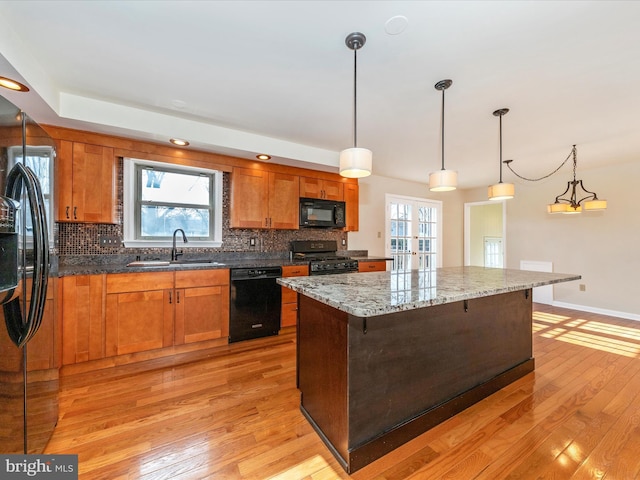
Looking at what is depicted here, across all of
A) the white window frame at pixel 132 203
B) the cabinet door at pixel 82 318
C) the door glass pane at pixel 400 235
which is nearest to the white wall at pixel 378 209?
the door glass pane at pixel 400 235

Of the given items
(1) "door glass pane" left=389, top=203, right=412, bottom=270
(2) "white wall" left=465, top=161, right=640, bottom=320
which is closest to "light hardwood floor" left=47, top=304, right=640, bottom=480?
(2) "white wall" left=465, top=161, right=640, bottom=320

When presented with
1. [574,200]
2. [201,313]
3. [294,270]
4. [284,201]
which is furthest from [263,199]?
[574,200]

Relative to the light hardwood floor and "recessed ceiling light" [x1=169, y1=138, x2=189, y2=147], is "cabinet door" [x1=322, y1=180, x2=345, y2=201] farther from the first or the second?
the light hardwood floor

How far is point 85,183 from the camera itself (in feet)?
8.34

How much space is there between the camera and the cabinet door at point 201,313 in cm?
268

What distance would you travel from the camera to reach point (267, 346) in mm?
2971

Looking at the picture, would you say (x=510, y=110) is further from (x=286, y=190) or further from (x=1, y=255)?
(x=1, y=255)

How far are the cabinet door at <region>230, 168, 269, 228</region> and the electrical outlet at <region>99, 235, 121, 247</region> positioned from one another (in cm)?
117

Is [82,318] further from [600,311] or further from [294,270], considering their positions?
[600,311]

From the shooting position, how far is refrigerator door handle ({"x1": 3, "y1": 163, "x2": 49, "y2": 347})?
119 cm

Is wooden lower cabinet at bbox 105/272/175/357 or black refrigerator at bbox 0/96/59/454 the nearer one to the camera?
black refrigerator at bbox 0/96/59/454

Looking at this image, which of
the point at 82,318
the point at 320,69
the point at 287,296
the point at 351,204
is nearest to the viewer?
the point at 320,69

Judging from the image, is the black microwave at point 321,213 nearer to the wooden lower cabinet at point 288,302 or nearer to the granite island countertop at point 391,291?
the wooden lower cabinet at point 288,302

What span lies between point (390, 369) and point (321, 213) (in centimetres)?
266
